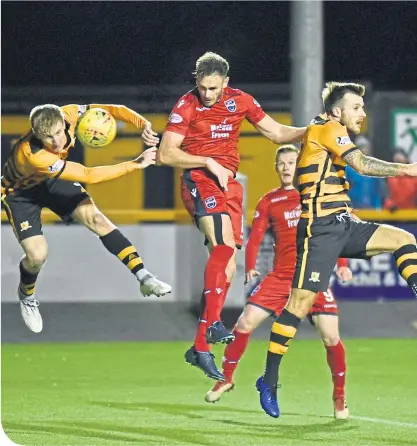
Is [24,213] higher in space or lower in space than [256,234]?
higher

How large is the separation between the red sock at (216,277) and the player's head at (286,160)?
3.59 ft

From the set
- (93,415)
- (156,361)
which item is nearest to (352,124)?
(93,415)

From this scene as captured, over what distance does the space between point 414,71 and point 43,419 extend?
609 inches

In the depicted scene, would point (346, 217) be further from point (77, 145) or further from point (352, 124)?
point (77, 145)

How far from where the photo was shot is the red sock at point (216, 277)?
830 centimetres

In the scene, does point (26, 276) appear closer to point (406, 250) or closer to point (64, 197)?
point (64, 197)

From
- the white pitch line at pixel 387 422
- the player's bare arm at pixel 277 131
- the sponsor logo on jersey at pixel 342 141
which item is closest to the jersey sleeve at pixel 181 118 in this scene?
the player's bare arm at pixel 277 131

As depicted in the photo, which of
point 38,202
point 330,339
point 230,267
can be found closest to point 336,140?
point 230,267

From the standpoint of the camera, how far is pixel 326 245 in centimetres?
812

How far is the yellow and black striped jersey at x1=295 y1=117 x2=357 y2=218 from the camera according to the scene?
8.09 m

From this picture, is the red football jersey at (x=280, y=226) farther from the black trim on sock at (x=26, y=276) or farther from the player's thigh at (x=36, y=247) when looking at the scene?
the black trim on sock at (x=26, y=276)

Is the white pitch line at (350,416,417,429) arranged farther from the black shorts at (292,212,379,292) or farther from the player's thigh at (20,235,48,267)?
the player's thigh at (20,235,48,267)

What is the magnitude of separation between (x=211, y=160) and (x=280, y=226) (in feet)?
4.79

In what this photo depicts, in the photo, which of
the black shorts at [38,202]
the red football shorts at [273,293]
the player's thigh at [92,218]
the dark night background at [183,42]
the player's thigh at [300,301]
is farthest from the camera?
the dark night background at [183,42]
